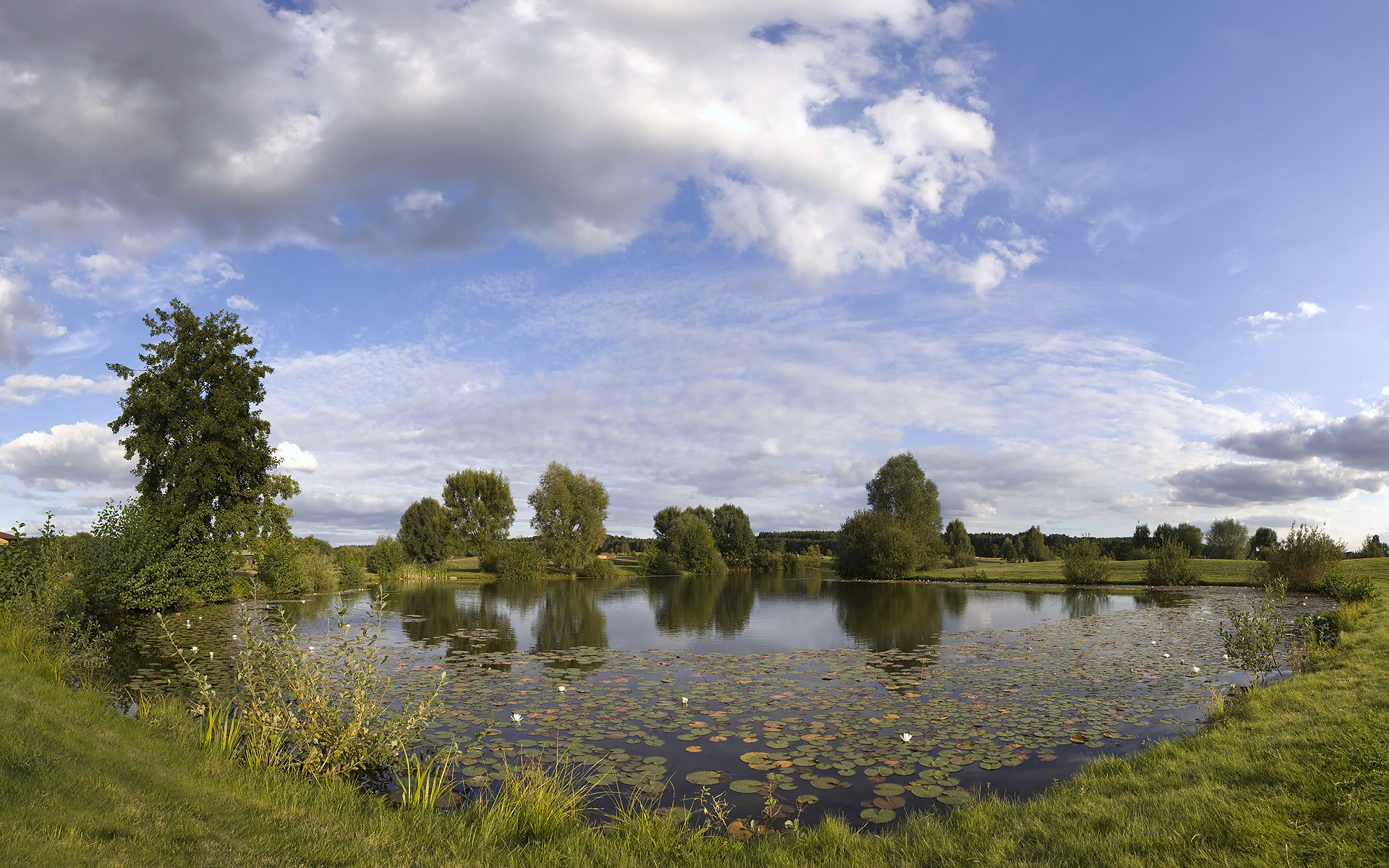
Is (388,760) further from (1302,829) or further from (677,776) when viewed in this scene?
(1302,829)

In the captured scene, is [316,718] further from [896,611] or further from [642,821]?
[896,611]

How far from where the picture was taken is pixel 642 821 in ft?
16.8

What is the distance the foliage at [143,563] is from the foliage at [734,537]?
5591 cm

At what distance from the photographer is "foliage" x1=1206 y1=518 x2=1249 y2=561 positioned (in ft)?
184

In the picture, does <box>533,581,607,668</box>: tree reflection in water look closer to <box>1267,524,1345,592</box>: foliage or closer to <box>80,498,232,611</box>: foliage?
<box>80,498,232,611</box>: foliage

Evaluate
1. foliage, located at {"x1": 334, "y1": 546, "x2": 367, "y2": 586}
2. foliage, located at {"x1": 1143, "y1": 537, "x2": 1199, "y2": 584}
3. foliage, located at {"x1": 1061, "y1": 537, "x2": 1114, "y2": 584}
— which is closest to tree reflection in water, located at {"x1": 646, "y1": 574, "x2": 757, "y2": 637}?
foliage, located at {"x1": 1061, "y1": 537, "x2": 1114, "y2": 584}

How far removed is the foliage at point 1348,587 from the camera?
62.5 ft

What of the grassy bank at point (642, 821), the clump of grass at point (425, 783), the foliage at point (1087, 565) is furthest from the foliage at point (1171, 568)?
the clump of grass at point (425, 783)

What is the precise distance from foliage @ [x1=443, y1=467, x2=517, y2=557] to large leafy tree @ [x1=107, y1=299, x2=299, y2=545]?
42038 mm

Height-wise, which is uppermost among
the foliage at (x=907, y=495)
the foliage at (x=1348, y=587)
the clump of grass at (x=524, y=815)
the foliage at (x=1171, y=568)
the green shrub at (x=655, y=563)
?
the foliage at (x=907, y=495)

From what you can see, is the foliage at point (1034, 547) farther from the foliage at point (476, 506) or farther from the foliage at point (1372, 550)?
the foliage at point (476, 506)

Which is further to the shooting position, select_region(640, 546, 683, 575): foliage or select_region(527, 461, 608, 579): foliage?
select_region(640, 546, 683, 575): foliage

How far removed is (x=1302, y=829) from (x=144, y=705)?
10980 mm

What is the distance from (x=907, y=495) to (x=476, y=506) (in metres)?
41.0
